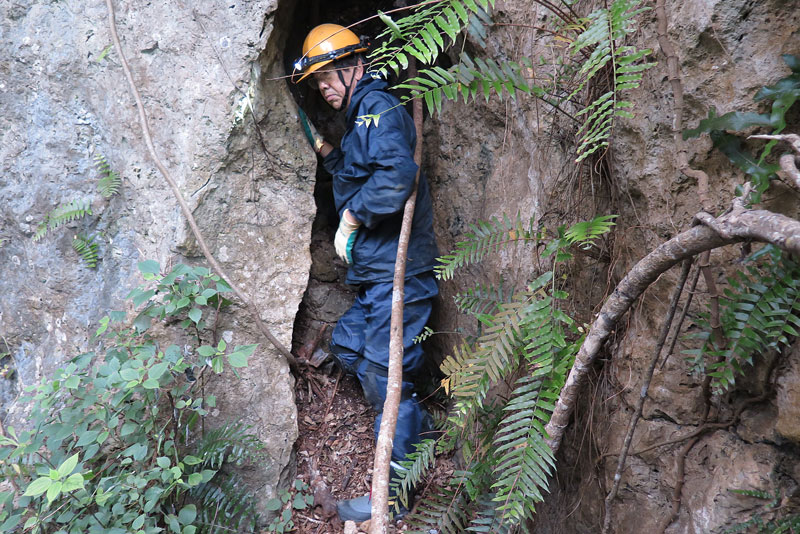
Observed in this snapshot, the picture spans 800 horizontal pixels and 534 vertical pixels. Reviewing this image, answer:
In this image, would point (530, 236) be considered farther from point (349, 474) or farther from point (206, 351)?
point (349, 474)

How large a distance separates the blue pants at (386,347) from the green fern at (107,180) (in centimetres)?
171

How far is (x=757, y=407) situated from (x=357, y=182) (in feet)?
8.15

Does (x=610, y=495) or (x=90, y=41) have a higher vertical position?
(x=90, y=41)

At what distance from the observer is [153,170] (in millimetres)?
3379

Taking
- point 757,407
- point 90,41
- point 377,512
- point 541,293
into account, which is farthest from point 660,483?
point 90,41

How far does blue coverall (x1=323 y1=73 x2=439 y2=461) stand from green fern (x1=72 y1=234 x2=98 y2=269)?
1600 mm

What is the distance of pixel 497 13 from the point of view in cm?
311

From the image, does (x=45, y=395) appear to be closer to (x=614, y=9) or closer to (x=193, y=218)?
(x=193, y=218)

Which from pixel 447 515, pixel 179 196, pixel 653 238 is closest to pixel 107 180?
pixel 179 196

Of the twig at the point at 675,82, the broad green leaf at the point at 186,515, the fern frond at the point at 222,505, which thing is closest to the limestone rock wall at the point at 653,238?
the twig at the point at 675,82

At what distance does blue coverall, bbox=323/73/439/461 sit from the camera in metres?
3.33

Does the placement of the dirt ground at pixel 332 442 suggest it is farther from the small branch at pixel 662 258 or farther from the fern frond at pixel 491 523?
the small branch at pixel 662 258

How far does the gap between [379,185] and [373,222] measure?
0.27 m

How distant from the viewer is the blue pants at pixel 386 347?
A: 3492 mm
